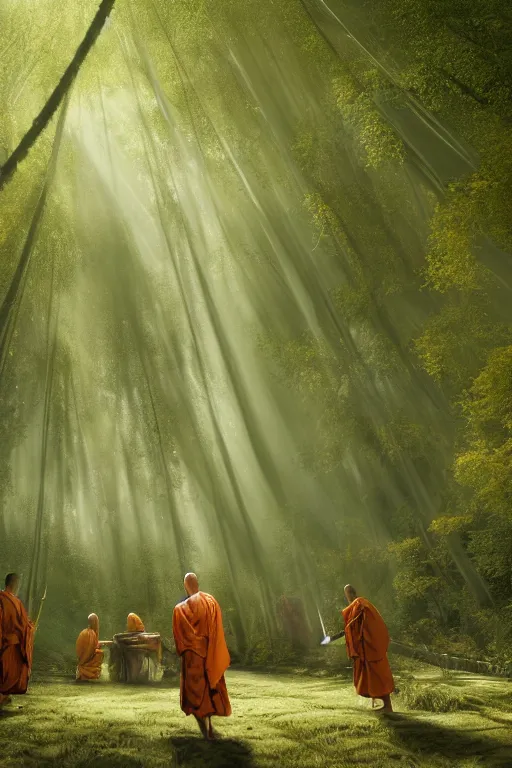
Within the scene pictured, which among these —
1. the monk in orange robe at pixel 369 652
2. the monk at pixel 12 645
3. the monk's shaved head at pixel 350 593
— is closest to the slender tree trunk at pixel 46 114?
the monk at pixel 12 645

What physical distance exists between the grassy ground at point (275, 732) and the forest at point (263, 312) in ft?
12.6

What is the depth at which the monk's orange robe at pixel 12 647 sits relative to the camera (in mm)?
6441

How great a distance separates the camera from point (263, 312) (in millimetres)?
21391

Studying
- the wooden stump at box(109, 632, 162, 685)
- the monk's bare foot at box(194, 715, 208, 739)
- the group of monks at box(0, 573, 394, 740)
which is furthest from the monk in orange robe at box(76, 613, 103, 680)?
the monk's bare foot at box(194, 715, 208, 739)

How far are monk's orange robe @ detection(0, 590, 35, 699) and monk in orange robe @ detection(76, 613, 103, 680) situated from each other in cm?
406

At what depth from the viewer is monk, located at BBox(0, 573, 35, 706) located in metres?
6.45

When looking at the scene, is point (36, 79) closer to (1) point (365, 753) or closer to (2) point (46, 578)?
(2) point (46, 578)

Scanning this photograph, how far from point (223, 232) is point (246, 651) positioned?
46.6 feet

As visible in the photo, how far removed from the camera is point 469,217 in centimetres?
1084

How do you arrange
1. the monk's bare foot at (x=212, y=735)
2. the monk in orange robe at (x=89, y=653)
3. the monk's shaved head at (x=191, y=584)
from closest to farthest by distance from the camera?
the monk's bare foot at (x=212, y=735)
the monk's shaved head at (x=191, y=584)
the monk in orange robe at (x=89, y=653)

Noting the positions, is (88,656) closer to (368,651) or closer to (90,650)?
(90,650)

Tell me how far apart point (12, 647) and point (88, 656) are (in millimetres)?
4530

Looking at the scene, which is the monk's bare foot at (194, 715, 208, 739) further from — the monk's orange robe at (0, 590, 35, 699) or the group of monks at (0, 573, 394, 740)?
the monk's orange robe at (0, 590, 35, 699)

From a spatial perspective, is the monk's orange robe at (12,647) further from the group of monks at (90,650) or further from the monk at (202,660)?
the group of monks at (90,650)
